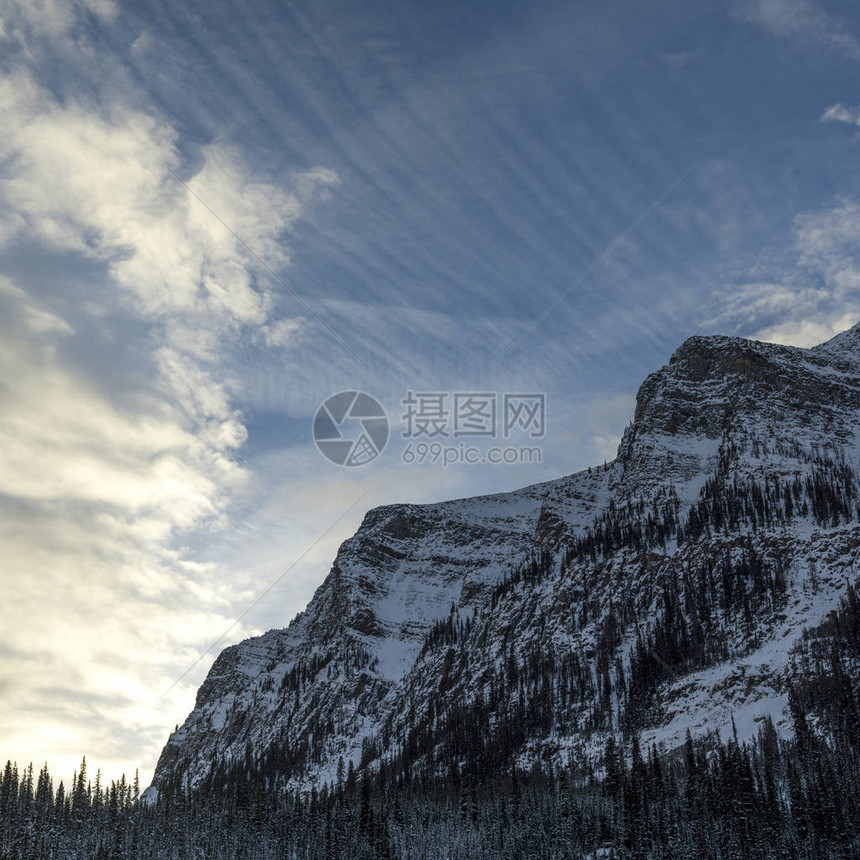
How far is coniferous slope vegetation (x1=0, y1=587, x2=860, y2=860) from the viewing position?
452 ft

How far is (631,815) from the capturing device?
145 metres

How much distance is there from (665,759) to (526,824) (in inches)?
1085

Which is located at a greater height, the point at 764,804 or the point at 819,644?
the point at 819,644

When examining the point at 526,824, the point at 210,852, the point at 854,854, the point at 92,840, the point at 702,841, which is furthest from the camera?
the point at 92,840

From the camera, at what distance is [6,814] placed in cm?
19875

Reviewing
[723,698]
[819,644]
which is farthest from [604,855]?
[819,644]

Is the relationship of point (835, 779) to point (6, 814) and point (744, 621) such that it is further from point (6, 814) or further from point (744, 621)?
point (6, 814)

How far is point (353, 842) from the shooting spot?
17262 centimetres

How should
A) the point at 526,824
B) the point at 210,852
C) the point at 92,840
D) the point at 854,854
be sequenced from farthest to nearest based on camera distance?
1. the point at 92,840
2. the point at 210,852
3. the point at 526,824
4. the point at 854,854

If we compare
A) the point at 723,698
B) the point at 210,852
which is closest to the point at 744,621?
the point at 723,698

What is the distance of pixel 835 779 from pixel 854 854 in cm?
1424

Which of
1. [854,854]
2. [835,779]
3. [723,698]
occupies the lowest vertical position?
[854,854]

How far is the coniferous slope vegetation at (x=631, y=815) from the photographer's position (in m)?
138

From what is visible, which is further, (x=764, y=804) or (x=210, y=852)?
(x=210, y=852)
